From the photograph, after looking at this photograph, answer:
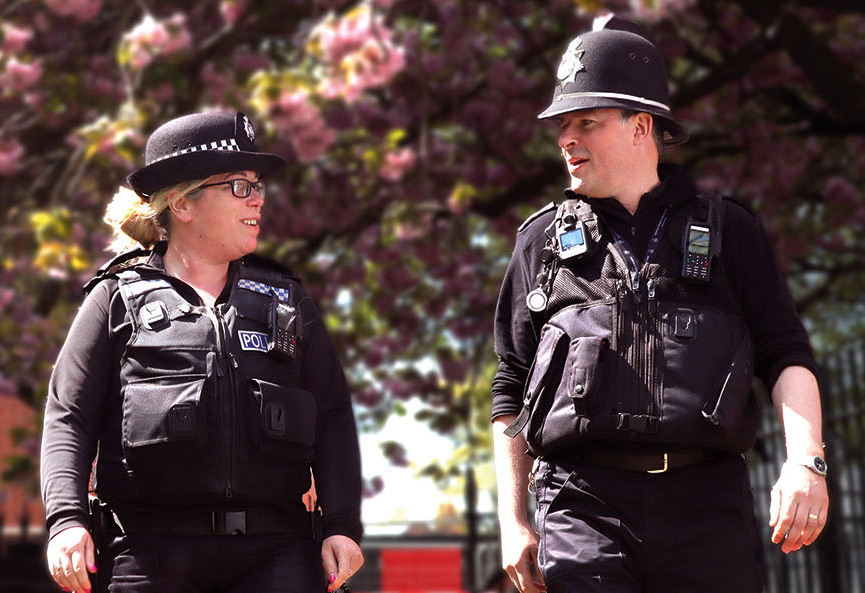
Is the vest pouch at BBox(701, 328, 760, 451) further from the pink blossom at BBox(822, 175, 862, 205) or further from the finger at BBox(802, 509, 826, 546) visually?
the pink blossom at BBox(822, 175, 862, 205)

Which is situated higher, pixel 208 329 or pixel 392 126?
pixel 392 126

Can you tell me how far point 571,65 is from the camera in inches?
159

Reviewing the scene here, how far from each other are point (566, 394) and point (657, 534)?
399 millimetres

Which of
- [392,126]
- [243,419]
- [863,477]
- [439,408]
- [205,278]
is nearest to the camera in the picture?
[243,419]

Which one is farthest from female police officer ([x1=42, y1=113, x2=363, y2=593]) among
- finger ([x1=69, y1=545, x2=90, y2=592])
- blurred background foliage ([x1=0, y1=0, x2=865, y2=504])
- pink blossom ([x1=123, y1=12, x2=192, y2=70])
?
pink blossom ([x1=123, y1=12, x2=192, y2=70])

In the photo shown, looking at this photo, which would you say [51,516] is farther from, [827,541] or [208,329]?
[827,541]

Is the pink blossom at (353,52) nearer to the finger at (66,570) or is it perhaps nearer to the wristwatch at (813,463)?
the finger at (66,570)

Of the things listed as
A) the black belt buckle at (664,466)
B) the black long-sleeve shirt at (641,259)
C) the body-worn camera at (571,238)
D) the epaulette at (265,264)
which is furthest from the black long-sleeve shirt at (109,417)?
the black belt buckle at (664,466)

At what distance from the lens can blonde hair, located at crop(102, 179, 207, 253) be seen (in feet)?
14.3


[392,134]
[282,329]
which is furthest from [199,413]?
[392,134]

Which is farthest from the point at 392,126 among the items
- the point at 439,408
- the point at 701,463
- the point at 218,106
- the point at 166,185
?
the point at 701,463

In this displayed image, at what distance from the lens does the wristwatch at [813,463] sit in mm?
3584

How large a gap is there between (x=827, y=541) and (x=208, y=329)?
7.01 m

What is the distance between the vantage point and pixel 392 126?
480 inches
